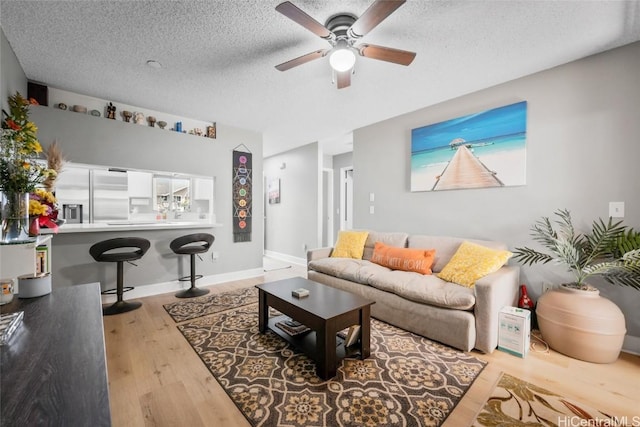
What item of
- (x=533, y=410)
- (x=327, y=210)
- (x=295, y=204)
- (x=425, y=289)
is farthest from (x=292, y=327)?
(x=327, y=210)

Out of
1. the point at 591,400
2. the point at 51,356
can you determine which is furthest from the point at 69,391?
the point at 591,400

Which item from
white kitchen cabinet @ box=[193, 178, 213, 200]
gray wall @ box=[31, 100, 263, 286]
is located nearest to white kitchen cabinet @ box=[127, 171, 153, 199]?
gray wall @ box=[31, 100, 263, 286]

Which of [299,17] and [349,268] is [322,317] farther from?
[299,17]

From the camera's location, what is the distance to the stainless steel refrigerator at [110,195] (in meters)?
3.48

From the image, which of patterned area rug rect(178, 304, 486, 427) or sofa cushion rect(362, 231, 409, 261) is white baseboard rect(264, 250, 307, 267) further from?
patterned area rug rect(178, 304, 486, 427)

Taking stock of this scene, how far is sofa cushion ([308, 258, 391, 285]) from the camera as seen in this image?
9.68 feet

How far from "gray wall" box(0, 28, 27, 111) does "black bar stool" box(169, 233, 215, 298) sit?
6.34ft

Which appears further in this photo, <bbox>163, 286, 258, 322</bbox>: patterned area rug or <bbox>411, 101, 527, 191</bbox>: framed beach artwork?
<bbox>163, 286, 258, 322</bbox>: patterned area rug

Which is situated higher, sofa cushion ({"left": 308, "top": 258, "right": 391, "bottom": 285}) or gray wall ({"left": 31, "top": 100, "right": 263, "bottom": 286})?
gray wall ({"left": 31, "top": 100, "right": 263, "bottom": 286})

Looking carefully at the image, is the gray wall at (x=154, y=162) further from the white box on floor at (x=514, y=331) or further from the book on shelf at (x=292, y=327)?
the white box on floor at (x=514, y=331)

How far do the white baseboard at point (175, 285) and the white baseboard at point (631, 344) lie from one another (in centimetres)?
429

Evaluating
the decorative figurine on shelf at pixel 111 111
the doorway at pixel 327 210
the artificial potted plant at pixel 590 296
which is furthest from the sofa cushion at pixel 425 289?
the decorative figurine on shelf at pixel 111 111

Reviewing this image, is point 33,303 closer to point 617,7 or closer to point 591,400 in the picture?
point 591,400

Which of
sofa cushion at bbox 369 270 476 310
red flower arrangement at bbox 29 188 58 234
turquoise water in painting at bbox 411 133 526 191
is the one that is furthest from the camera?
turquoise water in painting at bbox 411 133 526 191
